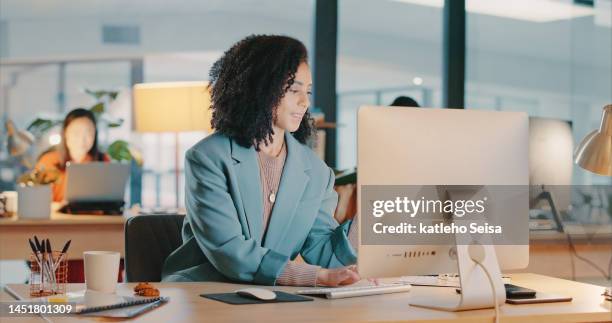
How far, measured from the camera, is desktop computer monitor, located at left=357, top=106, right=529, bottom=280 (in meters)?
1.95

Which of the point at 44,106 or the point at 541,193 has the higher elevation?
the point at 44,106

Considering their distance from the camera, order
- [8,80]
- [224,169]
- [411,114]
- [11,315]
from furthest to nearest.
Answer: [8,80] < [224,169] < [411,114] < [11,315]

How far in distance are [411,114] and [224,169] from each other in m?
0.58

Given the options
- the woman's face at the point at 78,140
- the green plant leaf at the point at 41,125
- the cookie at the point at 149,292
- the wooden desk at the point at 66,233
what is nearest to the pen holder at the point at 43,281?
the cookie at the point at 149,292

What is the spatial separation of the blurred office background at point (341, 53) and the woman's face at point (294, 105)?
2360 millimetres

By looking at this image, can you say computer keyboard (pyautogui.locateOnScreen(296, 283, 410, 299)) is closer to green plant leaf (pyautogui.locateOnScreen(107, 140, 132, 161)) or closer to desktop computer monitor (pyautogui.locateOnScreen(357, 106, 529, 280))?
desktop computer monitor (pyautogui.locateOnScreen(357, 106, 529, 280))

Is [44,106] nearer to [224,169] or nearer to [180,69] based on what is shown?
[180,69]

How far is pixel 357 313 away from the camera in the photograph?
1843 mm

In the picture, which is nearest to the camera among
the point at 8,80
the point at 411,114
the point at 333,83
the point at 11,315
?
the point at 11,315

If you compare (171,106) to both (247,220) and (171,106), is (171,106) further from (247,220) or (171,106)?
(247,220)

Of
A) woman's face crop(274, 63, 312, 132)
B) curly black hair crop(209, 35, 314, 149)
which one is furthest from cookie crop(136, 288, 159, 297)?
woman's face crop(274, 63, 312, 132)

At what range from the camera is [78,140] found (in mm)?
5641

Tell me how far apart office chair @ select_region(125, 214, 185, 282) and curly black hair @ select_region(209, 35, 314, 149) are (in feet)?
1.06

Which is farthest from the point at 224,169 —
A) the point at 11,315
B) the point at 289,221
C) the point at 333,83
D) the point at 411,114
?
the point at 333,83
